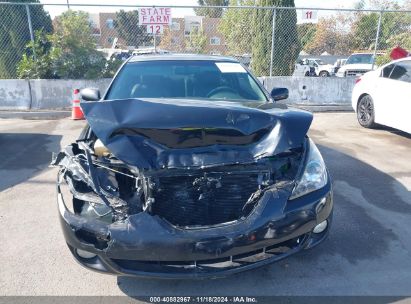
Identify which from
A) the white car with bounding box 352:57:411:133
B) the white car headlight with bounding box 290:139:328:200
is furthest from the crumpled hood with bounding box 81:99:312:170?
the white car with bounding box 352:57:411:133

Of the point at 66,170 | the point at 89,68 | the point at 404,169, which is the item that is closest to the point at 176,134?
the point at 66,170

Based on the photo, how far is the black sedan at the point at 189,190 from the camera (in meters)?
2.30

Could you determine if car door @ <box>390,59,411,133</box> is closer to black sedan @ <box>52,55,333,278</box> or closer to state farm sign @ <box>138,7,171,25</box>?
black sedan @ <box>52,55,333,278</box>

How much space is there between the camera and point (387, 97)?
23.5 feet

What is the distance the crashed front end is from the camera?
2295mm

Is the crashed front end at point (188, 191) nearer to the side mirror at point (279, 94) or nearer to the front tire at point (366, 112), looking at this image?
the side mirror at point (279, 94)

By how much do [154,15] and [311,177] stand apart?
26.8 ft

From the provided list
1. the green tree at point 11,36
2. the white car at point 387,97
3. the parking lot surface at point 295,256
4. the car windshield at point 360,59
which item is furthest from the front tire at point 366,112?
the car windshield at point 360,59

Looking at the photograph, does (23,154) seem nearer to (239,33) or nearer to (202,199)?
(202,199)

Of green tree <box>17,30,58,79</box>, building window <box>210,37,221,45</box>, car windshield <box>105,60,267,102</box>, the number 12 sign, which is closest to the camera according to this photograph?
car windshield <box>105,60,267,102</box>

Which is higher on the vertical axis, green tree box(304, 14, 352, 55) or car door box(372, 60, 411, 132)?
green tree box(304, 14, 352, 55)

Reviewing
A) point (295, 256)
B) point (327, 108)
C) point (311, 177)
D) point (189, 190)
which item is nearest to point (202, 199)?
point (189, 190)

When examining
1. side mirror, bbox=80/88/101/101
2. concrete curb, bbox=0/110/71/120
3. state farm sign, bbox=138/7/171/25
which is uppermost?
state farm sign, bbox=138/7/171/25

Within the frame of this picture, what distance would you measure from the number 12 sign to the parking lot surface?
5607mm
